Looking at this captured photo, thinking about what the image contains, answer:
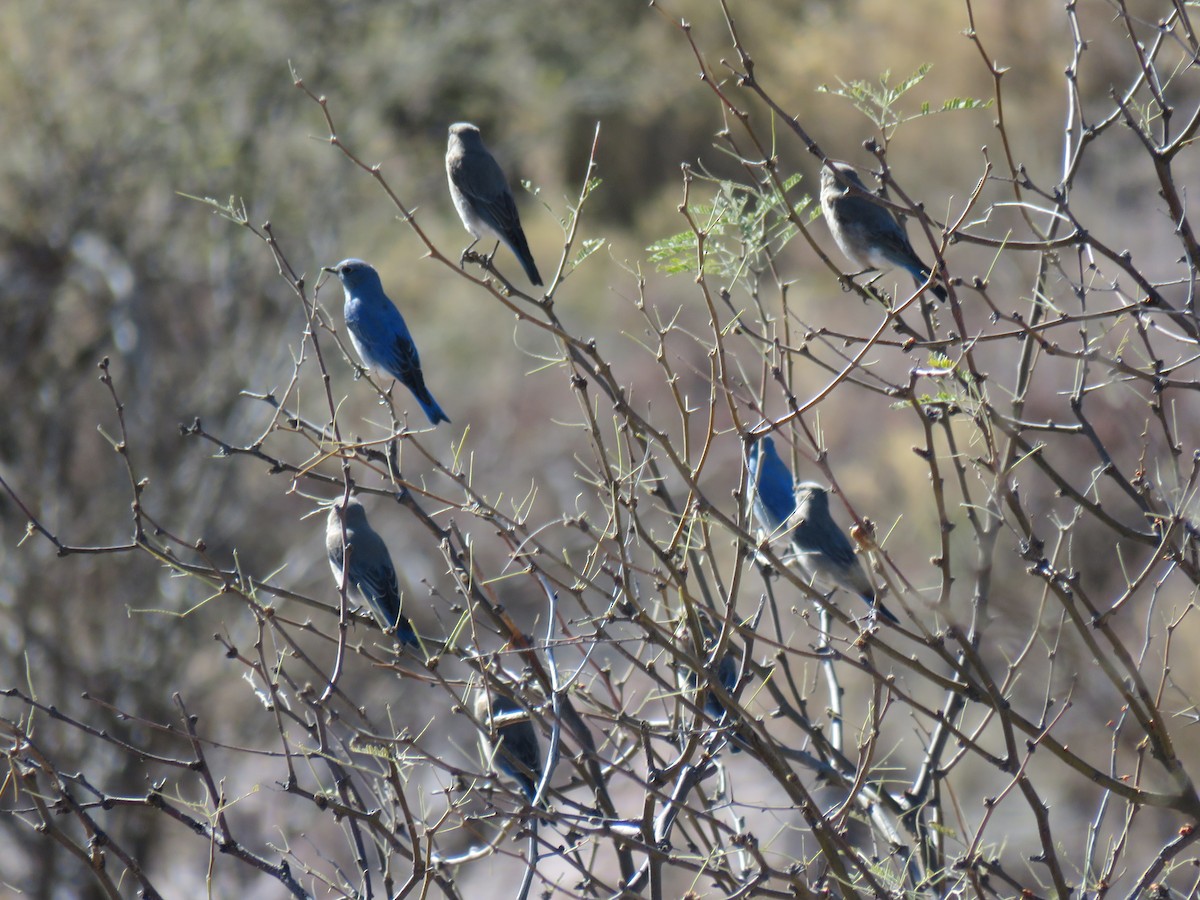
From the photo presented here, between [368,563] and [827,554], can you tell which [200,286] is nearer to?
[368,563]

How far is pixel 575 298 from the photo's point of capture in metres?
22.2

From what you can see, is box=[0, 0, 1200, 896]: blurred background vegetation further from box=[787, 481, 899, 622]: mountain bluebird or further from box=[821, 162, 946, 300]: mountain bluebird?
box=[787, 481, 899, 622]: mountain bluebird

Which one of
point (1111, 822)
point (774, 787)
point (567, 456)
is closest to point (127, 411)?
point (567, 456)

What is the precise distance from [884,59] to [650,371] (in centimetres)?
705

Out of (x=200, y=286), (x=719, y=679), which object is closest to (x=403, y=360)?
(x=719, y=679)

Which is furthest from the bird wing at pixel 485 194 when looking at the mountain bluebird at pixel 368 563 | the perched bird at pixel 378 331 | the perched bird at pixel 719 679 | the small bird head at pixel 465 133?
the perched bird at pixel 719 679

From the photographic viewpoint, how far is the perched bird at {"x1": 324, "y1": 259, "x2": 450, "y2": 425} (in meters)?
6.11

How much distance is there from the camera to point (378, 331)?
6.24 metres

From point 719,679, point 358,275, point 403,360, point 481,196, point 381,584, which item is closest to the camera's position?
point 719,679

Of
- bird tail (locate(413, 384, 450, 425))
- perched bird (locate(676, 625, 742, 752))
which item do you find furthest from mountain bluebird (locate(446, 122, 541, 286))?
perched bird (locate(676, 625, 742, 752))

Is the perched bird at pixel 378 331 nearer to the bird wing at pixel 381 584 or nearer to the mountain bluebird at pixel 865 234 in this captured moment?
the bird wing at pixel 381 584

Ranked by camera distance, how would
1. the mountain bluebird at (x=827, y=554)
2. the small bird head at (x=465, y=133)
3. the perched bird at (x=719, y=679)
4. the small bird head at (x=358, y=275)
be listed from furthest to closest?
the small bird head at (x=358, y=275) < the small bird head at (x=465, y=133) < the mountain bluebird at (x=827, y=554) < the perched bird at (x=719, y=679)

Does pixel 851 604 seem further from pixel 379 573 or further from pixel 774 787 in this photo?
pixel 774 787

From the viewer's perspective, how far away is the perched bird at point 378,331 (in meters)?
6.11
